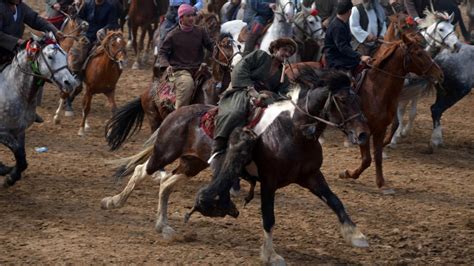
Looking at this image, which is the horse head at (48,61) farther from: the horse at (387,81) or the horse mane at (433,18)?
the horse mane at (433,18)

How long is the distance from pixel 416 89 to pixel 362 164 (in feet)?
9.44

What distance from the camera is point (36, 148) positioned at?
45.5 feet

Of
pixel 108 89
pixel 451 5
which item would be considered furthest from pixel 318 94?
pixel 451 5

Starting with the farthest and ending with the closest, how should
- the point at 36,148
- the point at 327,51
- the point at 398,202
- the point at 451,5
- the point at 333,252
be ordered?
the point at 451,5 < the point at 36,148 < the point at 327,51 < the point at 398,202 < the point at 333,252

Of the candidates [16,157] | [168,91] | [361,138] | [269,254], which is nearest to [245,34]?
[168,91]

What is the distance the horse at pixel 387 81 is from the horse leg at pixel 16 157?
4083 millimetres

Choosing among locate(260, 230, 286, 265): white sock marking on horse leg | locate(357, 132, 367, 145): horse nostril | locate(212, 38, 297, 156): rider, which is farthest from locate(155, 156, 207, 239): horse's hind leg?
locate(357, 132, 367, 145): horse nostril

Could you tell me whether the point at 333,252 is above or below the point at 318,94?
below

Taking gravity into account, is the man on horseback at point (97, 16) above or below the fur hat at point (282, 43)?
below

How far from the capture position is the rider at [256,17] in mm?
16109

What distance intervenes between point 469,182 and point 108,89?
605 cm

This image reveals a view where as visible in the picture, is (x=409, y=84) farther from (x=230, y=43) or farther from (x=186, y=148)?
(x=186, y=148)

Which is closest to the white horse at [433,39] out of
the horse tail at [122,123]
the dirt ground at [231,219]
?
the dirt ground at [231,219]

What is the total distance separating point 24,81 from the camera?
11.0 meters
